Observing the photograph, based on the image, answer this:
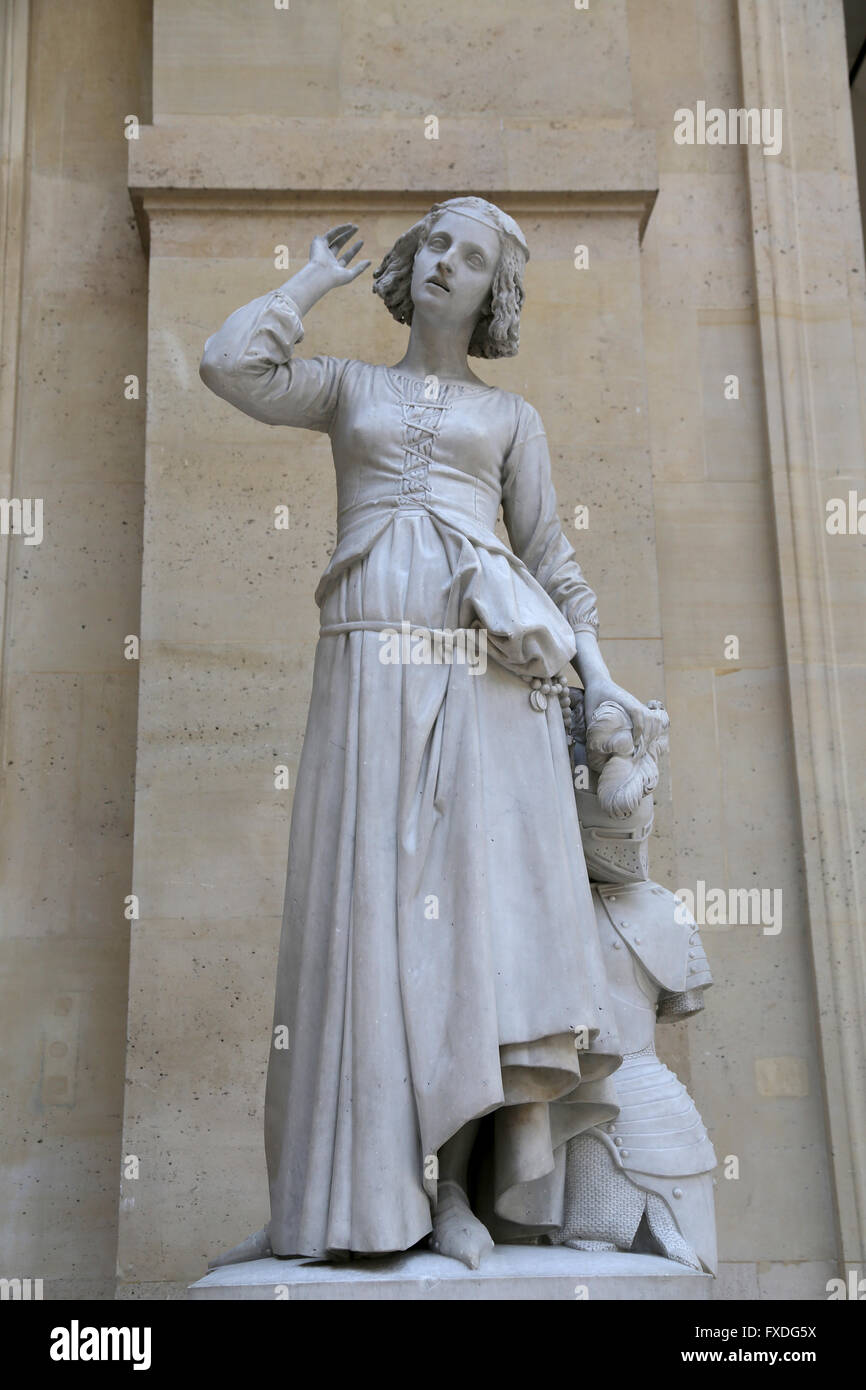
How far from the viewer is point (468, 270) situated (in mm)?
5535

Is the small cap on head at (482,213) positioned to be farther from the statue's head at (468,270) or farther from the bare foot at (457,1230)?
the bare foot at (457,1230)

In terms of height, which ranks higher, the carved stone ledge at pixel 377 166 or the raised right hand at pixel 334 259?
the carved stone ledge at pixel 377 166

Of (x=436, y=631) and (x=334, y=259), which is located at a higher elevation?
(x=334, y=259)

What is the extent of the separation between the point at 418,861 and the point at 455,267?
1643 mm

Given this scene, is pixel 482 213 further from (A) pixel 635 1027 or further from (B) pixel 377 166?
(B) pixel 377 166

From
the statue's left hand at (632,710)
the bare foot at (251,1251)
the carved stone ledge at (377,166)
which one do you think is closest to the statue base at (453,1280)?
the bare foot at (251,1251)

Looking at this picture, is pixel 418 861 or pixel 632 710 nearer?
pixel 418 861

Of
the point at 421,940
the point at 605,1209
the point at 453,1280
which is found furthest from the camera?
the point at 605,1209

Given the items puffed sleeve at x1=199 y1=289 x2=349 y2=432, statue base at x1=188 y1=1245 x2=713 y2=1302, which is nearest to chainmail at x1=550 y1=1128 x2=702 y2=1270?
statue base at x1=188 y1=1245 x2=713 y2=1302

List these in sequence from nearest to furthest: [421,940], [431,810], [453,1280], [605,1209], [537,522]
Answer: [453,1280], [421,940], [431,810], [605,1209], [537,522]

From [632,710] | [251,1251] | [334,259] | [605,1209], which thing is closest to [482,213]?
[334,259]

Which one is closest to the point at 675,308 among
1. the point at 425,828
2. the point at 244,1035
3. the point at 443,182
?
the point at 443,182

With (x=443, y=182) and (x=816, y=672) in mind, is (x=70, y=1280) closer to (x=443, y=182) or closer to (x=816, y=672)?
(x=816, y=672)

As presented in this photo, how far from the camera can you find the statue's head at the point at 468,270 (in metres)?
5.52
